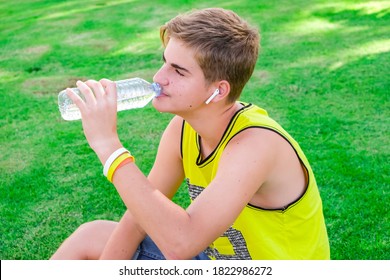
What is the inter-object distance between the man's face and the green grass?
1.56 metres

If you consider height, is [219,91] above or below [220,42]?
below

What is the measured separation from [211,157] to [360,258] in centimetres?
140

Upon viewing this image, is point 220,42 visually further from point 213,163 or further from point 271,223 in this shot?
point 271,223

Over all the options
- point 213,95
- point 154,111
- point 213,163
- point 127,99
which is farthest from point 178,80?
point 154,111

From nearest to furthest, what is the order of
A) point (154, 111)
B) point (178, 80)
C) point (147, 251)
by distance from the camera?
point (178, 80), point (147, 251), point (154, 111)

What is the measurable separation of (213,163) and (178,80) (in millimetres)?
335

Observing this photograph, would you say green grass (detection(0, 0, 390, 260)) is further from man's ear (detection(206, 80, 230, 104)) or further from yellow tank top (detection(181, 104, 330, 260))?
man's ear (detection(206, 80, 230, 104))

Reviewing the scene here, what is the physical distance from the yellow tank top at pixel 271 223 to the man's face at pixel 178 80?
0.18 meters

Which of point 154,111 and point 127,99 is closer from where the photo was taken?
point 127,99

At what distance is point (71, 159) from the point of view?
4582 mm

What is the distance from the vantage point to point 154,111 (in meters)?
5.42

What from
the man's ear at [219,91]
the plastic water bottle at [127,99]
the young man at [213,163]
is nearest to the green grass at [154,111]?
the plastic water bottle at [127,99]

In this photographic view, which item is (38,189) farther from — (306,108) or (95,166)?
(306,108)
